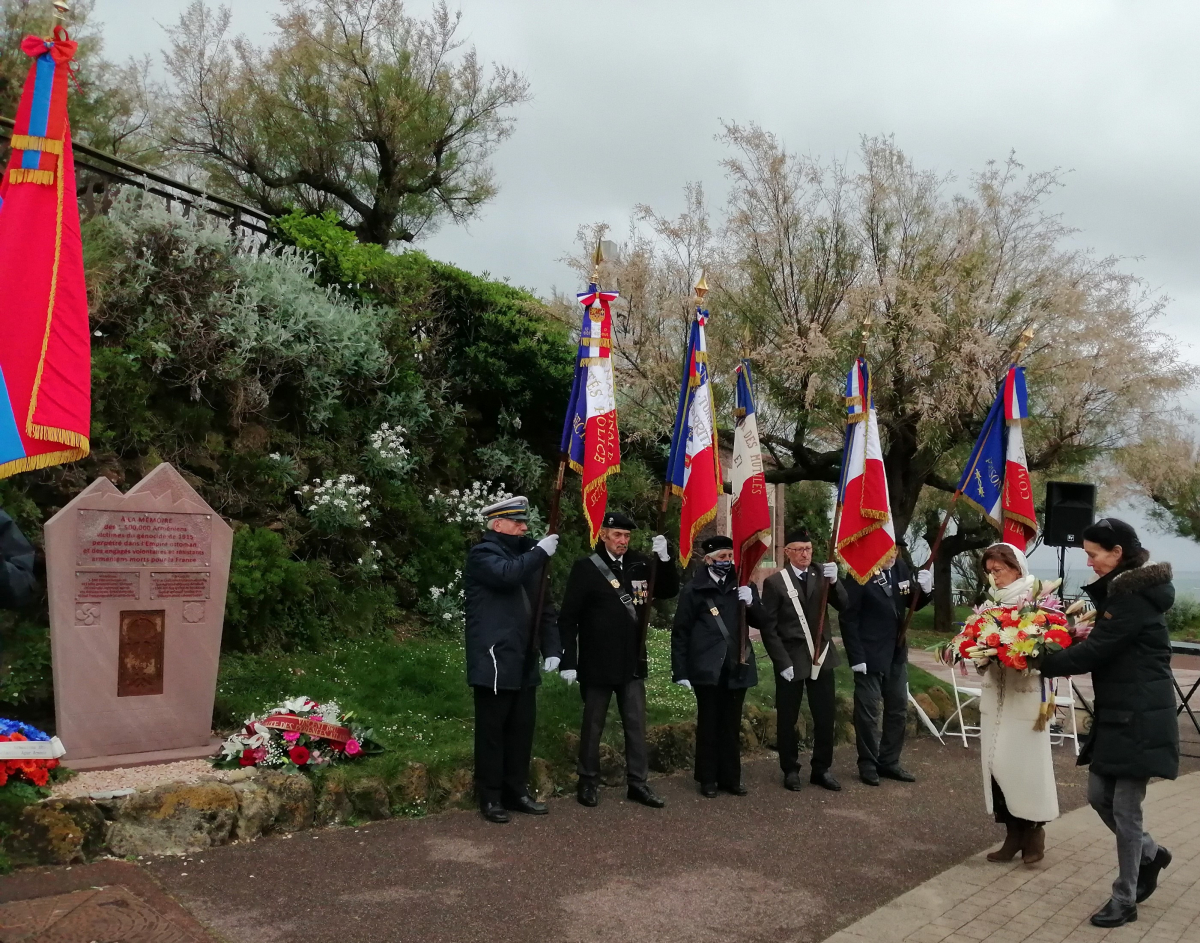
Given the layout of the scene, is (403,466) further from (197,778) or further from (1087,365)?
(1087,365)

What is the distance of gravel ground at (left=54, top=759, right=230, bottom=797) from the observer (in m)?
5.85

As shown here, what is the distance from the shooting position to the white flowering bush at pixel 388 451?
478 inches

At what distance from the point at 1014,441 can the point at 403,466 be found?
6947mm

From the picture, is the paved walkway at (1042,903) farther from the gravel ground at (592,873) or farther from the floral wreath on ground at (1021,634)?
the floral wreath on ground at (1021,634)

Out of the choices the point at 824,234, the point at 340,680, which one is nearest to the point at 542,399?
the point at 824,234

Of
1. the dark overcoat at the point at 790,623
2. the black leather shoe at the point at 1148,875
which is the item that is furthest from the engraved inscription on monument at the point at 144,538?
the black leather shoe at the point at 1148,875

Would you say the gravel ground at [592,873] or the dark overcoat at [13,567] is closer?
the dark overcoat at [13,567]

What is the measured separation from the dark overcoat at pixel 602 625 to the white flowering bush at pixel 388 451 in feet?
17.6

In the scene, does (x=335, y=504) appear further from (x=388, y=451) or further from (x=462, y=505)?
(x=462, y=505)

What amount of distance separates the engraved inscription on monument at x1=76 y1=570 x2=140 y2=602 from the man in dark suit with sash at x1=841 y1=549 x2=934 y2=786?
527 centimetres

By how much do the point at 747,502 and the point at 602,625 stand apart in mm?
1737

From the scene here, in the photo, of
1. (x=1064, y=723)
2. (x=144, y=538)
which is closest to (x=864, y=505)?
(x=1064, y=723)

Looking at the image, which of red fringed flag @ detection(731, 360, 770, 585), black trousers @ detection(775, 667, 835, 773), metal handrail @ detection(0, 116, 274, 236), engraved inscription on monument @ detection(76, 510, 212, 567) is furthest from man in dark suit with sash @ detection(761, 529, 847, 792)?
metal handrail @ detection(0, 116, 274, 236)

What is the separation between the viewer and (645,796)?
707cm
